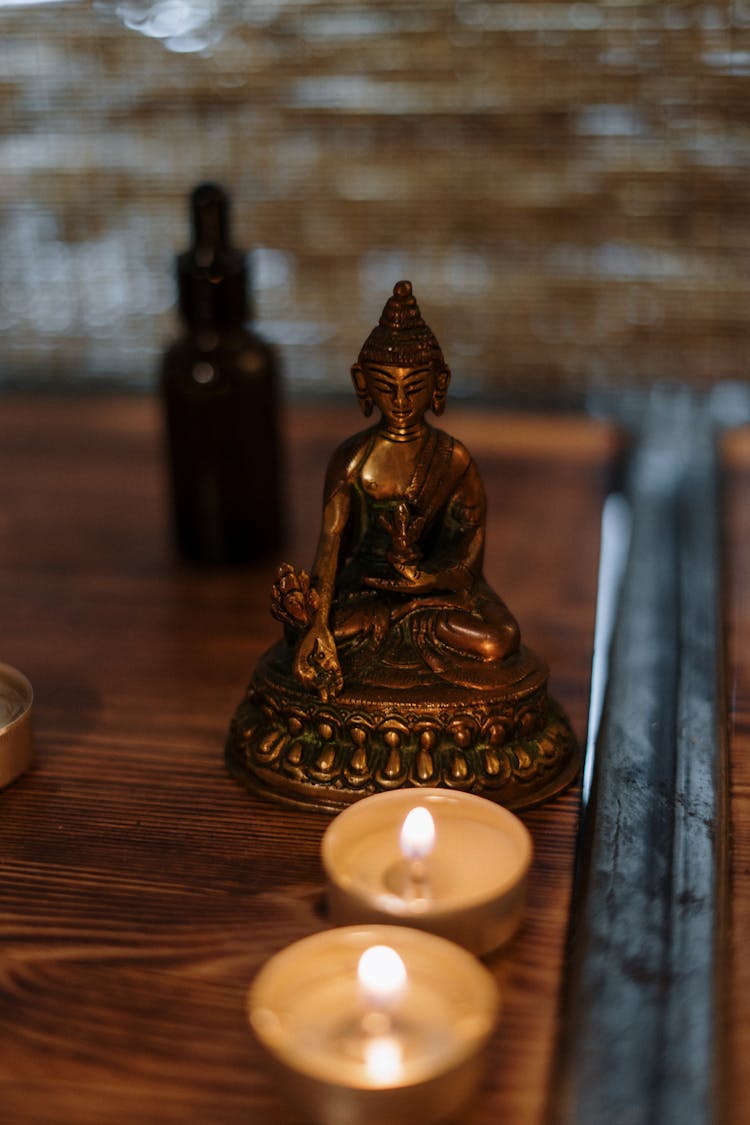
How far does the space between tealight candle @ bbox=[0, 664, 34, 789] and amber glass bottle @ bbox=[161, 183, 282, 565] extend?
0.39 metres

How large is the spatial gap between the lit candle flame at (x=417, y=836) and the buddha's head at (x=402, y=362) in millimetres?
277

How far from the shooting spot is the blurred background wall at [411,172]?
177 cm

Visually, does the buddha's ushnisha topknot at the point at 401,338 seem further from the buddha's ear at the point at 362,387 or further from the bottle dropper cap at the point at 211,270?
the bottle dropper cap at the point at 211,270

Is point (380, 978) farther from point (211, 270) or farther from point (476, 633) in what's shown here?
point (211, 270)

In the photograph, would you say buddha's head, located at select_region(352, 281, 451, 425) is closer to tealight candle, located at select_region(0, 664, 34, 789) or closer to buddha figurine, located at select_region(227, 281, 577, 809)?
buddha figurine, located at select_region(227, 281, 577, 809)

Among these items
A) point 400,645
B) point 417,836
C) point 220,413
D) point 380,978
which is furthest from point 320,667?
point 220,413

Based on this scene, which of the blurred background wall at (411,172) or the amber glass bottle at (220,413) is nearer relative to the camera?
the amber glass bottle at (220,413)

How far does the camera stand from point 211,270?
1268 millimetres

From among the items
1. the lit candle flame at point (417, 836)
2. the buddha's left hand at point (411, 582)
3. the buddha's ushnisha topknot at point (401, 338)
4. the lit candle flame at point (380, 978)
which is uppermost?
the buddha's ushnisha topknot at point (401, 338)

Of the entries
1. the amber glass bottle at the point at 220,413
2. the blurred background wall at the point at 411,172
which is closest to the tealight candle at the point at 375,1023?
the amber glass bottle at the point at 220,413

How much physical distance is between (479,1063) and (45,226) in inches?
64.1

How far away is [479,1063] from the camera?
644mm

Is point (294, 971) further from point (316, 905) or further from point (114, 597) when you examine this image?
point (114, 597)

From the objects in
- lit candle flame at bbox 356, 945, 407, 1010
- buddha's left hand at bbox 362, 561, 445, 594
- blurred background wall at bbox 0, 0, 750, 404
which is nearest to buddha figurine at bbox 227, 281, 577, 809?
buddha's left hand at bbox 362, 561, 445, 594
